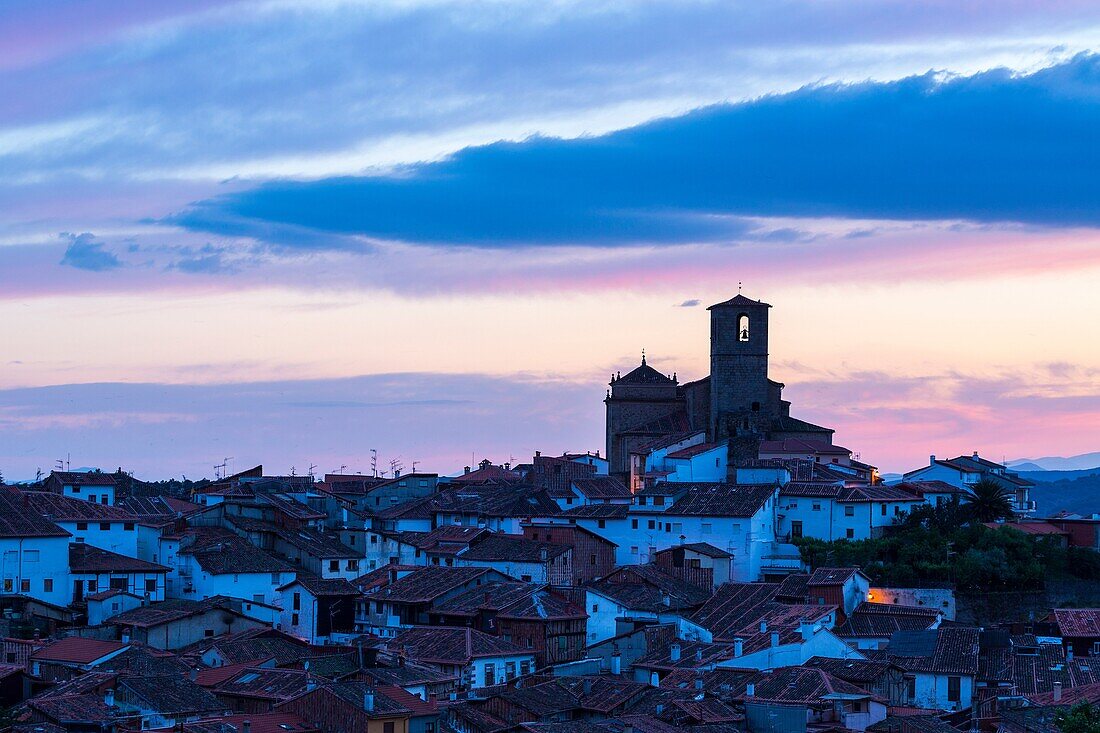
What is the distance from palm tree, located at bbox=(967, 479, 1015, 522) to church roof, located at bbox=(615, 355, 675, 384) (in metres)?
18.8

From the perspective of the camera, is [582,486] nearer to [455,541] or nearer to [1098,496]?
[455,541]

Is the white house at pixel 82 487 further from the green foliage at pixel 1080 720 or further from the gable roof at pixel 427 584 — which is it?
the green foliage at pixel 1080 720

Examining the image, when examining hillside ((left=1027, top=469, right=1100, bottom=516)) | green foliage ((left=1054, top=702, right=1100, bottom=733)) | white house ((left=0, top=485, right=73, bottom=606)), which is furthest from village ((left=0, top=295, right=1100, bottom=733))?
hillside ((left=1027, top=469, right=1100, bottom=516))

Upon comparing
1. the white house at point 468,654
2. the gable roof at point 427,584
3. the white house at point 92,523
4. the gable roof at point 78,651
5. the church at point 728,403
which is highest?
the church at point 728,403

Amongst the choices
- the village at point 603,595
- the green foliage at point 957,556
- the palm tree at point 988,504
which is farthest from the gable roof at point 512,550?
the palm tree at point 988,504

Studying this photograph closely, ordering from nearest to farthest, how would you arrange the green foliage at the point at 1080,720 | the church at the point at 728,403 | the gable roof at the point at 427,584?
the green foliage at the point at 1080,720, the gable roof at the point at 427,584, the church at the point at 728,403

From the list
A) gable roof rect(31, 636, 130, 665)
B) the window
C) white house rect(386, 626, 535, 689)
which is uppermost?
gable roof rect(31, 636, 130, 665)

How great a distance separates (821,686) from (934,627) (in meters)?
9.96

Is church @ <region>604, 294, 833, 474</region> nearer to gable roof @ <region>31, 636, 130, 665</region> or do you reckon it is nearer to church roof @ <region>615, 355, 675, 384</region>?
church roof @ <region>615, 355, 675, 384</region>

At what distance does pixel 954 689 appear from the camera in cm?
4816

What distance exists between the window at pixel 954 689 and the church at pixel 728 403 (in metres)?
26.0

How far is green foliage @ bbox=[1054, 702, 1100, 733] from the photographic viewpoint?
3509 cm

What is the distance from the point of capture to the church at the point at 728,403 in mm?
75312

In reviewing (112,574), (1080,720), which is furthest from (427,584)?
(1080,720)
